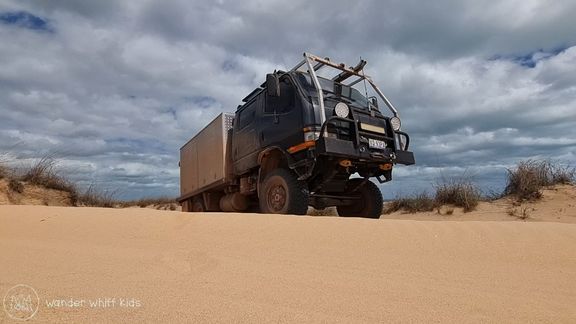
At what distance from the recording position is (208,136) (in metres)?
10.0

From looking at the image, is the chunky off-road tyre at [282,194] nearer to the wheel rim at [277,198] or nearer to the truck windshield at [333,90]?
the wheel rim at [277,198]

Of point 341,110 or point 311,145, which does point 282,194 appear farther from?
point 341,110

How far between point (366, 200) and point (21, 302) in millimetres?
6241

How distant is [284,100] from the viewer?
6863mm

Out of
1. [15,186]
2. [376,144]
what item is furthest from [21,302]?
[15,186]

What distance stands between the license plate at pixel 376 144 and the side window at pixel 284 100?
1.42 meters

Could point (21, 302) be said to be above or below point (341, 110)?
below

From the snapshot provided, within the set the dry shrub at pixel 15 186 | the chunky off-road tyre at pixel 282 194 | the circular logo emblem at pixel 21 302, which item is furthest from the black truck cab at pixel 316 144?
the dry shrub at pixel 15 186

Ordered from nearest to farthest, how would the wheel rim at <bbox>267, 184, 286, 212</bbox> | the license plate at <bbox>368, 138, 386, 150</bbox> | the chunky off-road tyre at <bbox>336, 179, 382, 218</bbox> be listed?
the license plate at <bbox>368, 138, 386, 150</bbox>
the wheel rim at <bbox>267, 184, 286, 212</bbox>
the chunky off-road tyre at <bbox>336, 179, 382, 218</bbox>

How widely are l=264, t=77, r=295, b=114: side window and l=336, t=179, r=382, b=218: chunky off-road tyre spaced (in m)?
1.91

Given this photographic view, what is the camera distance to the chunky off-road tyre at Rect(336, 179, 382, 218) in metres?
7.32

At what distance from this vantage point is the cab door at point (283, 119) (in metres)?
6.33

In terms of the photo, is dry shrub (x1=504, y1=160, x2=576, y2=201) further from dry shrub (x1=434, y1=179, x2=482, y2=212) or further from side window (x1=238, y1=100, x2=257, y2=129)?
side window (x1=238, y1=100, x2=257, y2=129)

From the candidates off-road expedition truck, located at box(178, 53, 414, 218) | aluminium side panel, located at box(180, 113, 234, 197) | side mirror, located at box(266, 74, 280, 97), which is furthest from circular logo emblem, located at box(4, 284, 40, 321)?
aluminium side panel, located at box(180, 113, 234, 197)
